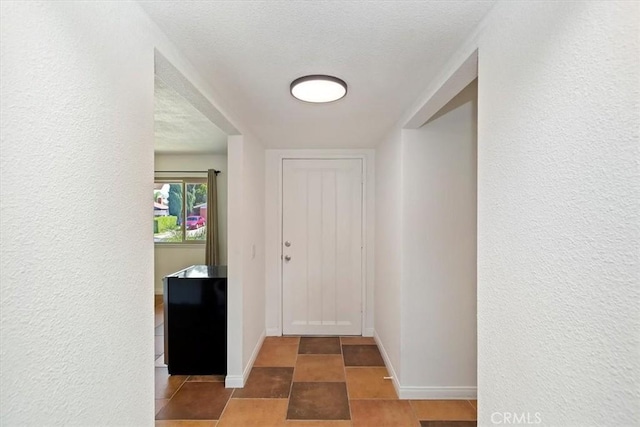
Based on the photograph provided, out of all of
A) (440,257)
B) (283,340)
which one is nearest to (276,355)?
(283,340)

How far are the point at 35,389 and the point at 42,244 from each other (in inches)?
13.2

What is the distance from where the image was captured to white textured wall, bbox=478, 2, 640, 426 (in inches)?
25.1

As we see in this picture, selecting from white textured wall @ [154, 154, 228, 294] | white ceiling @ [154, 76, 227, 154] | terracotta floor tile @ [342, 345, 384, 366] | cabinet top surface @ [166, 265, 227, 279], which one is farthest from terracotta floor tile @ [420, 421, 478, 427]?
white textured wall @ [154, 154, 228, 294]

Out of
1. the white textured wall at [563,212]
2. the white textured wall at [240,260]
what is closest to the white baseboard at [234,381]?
the white textured wall at [240,260]

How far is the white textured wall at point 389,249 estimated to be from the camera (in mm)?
2541

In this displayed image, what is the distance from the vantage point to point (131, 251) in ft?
3.59

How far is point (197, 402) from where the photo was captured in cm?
239

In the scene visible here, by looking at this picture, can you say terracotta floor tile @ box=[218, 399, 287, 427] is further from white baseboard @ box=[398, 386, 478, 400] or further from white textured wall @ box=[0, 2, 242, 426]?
white textured wall @ box=[0, 2, 242, 426]

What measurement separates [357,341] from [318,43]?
3.15 meters

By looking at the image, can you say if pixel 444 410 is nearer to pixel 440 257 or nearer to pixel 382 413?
pixel 382 413

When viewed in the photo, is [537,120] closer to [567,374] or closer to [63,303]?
[567,374]

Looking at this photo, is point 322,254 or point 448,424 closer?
point 448,424

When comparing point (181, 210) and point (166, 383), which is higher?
point (181, 210)

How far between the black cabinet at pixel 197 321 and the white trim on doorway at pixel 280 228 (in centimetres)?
105
